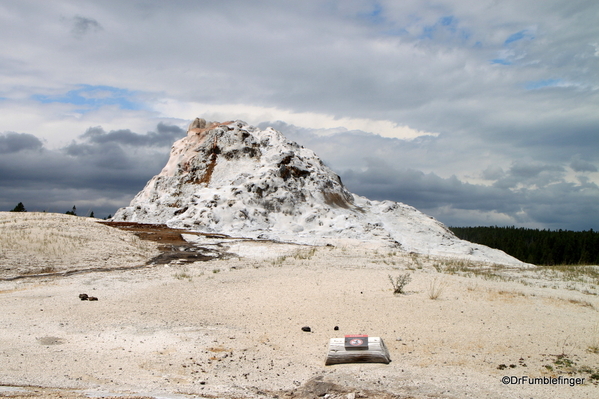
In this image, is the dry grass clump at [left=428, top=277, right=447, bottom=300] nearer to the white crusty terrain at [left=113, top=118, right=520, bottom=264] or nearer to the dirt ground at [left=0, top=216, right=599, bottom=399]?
the dirt ground at [left=0, top=216, right=599, bottom=399]

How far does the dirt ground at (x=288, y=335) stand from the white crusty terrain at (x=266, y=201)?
1360cm

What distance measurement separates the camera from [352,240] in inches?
945

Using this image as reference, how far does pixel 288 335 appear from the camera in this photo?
7383mm

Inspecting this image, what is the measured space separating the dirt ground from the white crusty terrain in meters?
13.6

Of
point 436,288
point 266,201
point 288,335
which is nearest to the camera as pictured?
point 288,335

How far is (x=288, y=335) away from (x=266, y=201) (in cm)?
2302

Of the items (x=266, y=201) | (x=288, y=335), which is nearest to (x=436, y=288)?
(x=288, y=335)

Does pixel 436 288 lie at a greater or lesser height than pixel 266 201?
lesser

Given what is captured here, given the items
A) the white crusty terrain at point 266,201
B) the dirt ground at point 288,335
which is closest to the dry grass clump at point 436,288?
the dirt ground at point 288,335

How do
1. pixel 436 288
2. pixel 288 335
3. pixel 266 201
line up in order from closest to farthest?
pixel 288 335 < pixel 436 288 < pixel 266 201

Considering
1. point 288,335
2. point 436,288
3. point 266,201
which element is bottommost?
point 288,335

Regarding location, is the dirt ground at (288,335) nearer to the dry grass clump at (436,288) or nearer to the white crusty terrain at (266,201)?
the dry grass clump at (436,288)

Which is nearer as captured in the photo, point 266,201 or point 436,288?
point 436,288

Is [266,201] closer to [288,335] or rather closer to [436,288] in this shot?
[436,288]
